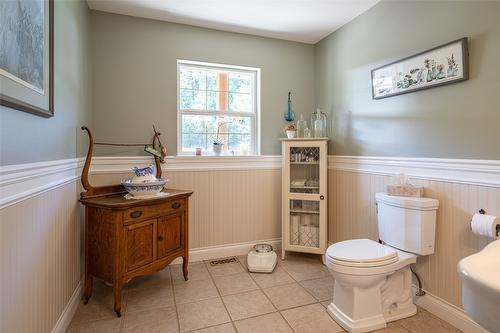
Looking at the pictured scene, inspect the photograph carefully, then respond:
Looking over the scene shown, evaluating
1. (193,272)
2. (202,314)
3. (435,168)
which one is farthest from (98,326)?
(435,168)

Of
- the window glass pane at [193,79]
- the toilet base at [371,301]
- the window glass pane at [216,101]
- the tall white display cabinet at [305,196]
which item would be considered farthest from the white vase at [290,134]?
the toilet base at [371,301]

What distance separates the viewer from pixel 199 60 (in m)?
2.74

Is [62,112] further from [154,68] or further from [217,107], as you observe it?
[217,107]

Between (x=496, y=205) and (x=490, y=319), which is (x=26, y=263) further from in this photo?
(x=496, y=205)

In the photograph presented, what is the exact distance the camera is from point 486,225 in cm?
149

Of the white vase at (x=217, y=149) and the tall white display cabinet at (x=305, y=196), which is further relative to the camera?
the white vase at (x=217, y=149)

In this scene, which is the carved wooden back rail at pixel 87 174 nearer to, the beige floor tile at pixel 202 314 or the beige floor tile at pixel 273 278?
the beige floor tile at pixel 202 314

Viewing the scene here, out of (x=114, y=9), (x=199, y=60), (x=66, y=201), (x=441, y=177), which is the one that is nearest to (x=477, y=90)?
(x=441, y=177)

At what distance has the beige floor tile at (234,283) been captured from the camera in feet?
7.14

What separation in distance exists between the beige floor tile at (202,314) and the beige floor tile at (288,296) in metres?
0.39

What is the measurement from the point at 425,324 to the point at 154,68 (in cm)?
299

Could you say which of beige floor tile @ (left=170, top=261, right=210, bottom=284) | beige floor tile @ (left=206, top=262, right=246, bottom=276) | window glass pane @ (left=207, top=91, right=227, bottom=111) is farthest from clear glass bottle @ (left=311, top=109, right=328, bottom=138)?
beige floor tile @ (left=170, top=261, right=210, bottom=284)

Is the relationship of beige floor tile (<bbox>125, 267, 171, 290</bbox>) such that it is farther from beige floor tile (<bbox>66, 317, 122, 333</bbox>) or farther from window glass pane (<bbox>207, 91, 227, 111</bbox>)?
window glass pane (<bbox>207, 91, 227, 111</bbox>)

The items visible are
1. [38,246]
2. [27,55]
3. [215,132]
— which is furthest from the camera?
[215,132]
